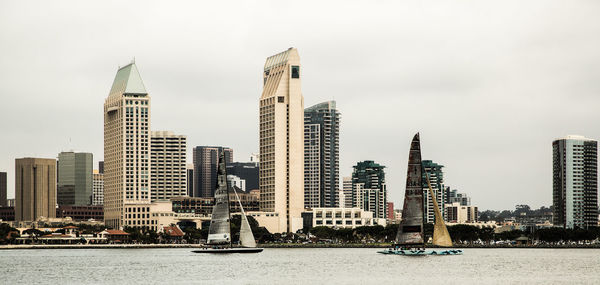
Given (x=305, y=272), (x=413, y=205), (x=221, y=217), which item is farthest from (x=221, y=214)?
(x=305, y=272)

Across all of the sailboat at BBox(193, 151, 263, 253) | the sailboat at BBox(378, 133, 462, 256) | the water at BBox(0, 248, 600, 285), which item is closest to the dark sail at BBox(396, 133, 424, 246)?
the sailboat at BBox(378, 133, 462, 256)

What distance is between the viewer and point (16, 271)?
544ft

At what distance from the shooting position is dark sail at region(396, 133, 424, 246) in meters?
172

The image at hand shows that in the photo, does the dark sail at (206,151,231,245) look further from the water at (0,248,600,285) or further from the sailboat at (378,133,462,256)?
the sailboat at (378,133,462,256)

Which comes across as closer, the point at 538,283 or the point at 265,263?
the point at 538,283

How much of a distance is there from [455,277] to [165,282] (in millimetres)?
39184

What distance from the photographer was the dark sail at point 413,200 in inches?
6752

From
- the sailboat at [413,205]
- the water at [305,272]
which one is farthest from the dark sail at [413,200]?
the water at [305,272]

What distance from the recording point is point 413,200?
17350cm

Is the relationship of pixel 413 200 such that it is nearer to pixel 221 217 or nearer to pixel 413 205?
pixel 413 205

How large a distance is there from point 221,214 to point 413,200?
39.2m

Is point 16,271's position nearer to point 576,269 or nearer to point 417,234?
point 417,234

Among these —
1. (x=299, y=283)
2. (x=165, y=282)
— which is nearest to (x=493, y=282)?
(x=299, y=283)

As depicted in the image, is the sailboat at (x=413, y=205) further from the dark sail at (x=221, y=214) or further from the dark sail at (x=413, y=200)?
the dark sail at (x=221, y=214)
